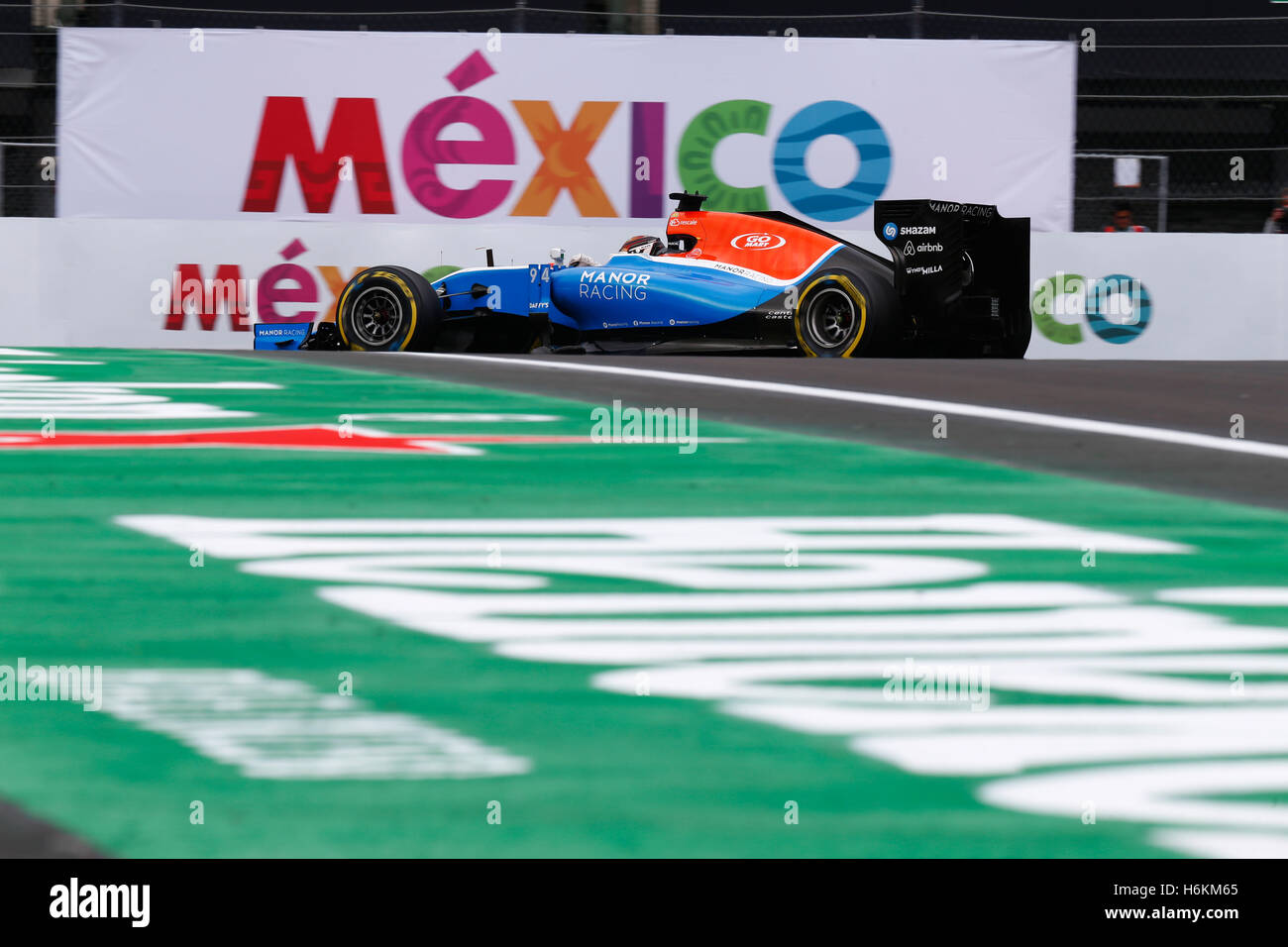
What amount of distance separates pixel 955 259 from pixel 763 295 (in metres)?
1.37

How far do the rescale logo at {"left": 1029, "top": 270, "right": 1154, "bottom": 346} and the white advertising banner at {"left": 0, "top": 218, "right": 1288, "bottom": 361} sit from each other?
0.01m

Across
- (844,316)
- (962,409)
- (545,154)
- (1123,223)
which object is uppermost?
(545,154)

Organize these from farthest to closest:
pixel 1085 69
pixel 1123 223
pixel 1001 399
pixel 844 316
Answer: pixel 1085 69 < pixel 1123 223 < pixel 844 316 < pixel 1001 399

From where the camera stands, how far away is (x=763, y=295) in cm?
1184

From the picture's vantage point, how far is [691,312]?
39.1 ft

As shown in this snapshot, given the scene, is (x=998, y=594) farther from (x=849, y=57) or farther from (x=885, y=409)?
(x=849, y=57)

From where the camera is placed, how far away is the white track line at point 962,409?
693 cm

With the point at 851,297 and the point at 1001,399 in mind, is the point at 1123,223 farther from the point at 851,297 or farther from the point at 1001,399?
the point at 1001,399

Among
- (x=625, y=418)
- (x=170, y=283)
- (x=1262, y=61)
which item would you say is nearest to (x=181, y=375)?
(x=625, y=418)

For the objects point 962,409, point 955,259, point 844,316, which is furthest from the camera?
point 955,259

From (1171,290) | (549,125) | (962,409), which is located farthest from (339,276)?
(962,409)

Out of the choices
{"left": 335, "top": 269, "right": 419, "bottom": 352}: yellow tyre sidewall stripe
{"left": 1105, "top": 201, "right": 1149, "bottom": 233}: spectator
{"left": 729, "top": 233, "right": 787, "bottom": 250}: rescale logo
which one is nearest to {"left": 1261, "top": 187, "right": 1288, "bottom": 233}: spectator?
{"left": 1105, "top": 201, "right": 1149, "bottom": 233}: spectator
